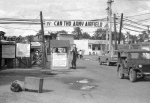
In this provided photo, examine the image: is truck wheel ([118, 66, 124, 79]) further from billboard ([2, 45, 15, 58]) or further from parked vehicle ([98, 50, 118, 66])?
parked vehicle ([98, 50, 118, 66])

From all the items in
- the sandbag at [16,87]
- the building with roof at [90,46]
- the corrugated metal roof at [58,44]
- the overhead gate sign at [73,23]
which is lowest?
the sandbag at [16,87]

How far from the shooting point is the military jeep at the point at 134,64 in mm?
17438

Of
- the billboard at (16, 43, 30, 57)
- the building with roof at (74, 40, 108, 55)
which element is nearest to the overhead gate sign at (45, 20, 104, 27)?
the billboard at (16, 43, 30, 57)

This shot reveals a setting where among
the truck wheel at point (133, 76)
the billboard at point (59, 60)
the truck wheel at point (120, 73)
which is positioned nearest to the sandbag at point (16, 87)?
the truck wheel at point (133, 76)

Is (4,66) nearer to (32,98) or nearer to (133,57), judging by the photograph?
(133,57)

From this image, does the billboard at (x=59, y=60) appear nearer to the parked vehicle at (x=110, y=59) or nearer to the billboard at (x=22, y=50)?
the billboard at (x=22, y=50)

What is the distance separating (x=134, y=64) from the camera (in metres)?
17.8

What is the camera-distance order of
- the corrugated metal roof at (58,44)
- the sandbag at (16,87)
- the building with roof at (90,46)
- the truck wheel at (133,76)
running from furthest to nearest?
the building with roof at (90,46) < the corrugated metal roof at (58,44) < the truck wheel at (133,76) < the sandbag at (16,87)

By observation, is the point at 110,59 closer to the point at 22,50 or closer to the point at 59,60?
the point at 59,60

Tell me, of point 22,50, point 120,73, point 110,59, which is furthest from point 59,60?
point 110,59

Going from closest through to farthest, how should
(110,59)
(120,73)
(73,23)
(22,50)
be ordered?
1. (120,73)
2. (22,50)
3. (110,59)
4. (73,23)

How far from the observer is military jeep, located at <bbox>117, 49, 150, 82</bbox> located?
17.4 m

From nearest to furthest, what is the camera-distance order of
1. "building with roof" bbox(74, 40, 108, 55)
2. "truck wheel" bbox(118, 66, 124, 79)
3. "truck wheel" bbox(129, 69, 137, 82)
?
"truck wheel" bbox(129, 69, 137, 82) < "truck wheel" bbox(118, 66, 124, 79) < "building with roof" bbox(74, 40, 108, 55)

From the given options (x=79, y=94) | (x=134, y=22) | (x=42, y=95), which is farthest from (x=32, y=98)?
(x=134, y=22)
